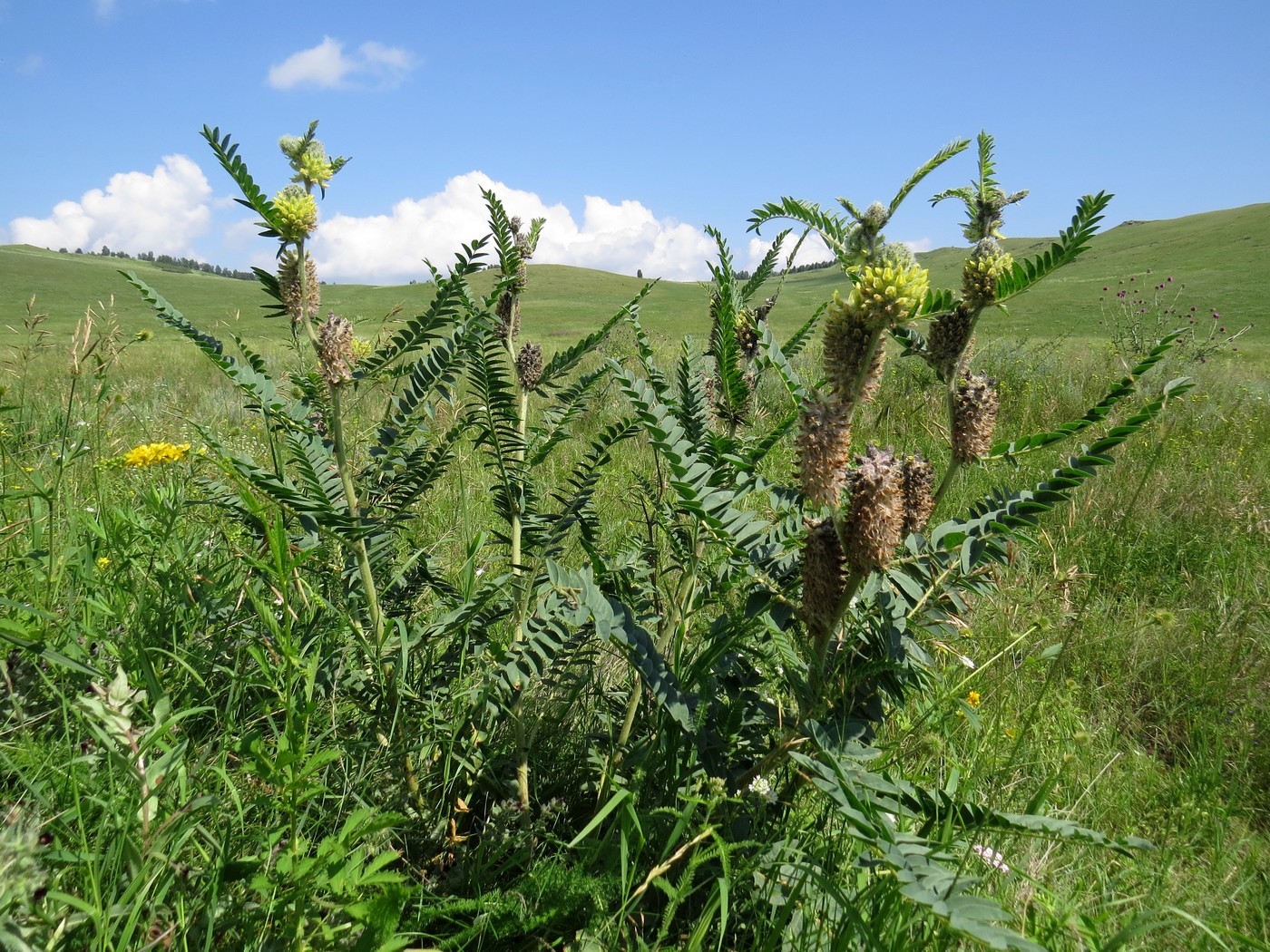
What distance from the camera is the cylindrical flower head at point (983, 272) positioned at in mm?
1286

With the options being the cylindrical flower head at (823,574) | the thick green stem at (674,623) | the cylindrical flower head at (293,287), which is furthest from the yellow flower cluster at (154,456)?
the cylindrical flower head at (823,574)

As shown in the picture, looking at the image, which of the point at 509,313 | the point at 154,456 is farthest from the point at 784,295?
the point at 509,313

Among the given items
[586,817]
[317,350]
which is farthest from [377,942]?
[317,350]

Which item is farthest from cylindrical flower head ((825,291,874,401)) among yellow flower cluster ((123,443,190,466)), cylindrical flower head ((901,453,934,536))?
yellow flower cluster ((123,443,190,466))

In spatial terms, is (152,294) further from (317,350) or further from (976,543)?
(976,543)

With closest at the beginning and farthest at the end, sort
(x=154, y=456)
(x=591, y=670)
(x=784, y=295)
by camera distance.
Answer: (x=591, y=670) → (x=154, y=456) → (x=784, y=295)

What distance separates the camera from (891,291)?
108 centimetres

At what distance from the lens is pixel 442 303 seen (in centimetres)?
154

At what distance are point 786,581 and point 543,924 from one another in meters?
0.78

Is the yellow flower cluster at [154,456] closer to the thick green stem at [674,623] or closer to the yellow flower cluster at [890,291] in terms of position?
the thick green stem at [674,623]

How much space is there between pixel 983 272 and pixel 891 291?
37 cm

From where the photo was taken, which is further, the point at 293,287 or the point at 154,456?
the point at 154,456

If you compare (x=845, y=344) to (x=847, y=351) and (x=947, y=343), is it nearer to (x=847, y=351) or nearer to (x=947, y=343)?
(x=847, y=351)

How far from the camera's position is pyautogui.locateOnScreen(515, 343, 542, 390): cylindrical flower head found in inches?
74.5
